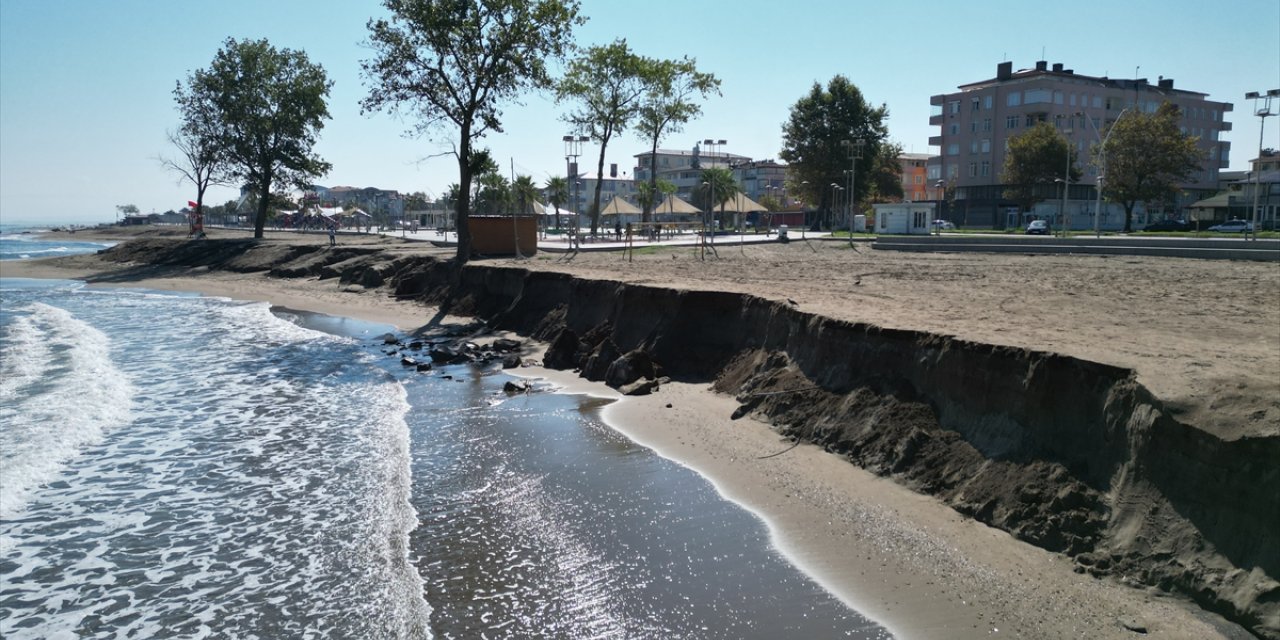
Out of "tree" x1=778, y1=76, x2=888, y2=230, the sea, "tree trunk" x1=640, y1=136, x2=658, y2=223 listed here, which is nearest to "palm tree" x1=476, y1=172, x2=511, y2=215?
"tree trunk" x1=640, y1=136, x2=658, y2=223

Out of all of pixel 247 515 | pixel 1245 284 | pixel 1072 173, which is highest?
pixel 1072 173

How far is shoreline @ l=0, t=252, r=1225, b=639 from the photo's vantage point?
600 cm

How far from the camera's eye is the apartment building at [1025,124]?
79312mm

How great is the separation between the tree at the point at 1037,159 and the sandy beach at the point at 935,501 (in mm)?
51264

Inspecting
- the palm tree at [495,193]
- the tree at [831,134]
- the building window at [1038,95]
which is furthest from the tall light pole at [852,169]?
the palm tree at [495,193]

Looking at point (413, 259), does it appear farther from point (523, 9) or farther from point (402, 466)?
point (402, 466)

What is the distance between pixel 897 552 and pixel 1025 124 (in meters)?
87.8

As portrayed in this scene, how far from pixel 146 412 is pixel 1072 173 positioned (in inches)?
2983

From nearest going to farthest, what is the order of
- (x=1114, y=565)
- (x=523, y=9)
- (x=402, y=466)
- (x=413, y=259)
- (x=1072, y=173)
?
1. (x=1114, y=565)
2. (x=402, y=466)
3. (x=523, y=9)
4. (x=413, y=259)
5. (x=1072, y=173)

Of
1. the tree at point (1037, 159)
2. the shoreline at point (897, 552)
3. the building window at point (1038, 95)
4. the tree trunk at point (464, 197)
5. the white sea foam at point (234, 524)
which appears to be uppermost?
the building window at point (1038, 95)

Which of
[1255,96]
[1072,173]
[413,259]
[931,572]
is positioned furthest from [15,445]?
[1072,173]

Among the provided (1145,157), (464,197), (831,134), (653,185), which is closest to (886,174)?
(831,134)

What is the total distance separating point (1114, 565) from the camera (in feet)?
21.5

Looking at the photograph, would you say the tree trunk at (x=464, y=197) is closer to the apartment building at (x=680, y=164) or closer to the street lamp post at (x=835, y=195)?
the street lamp post at (x=835, y=195)
